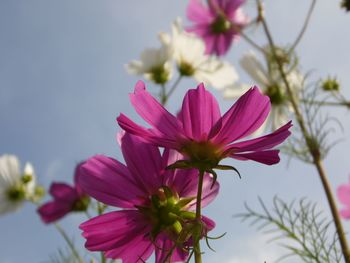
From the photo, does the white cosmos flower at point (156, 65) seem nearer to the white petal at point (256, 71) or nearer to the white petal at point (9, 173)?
the white petal at point (256, 71)

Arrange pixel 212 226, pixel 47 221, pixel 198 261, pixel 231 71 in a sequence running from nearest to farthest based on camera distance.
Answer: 1. pixel 198 261
2. pixel 212 226
3. pixel 47 221
4. pixel 231 71

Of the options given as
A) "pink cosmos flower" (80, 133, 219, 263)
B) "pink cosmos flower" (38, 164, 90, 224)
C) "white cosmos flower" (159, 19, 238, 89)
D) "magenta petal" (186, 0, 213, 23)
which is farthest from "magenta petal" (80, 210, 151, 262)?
"magenta petal" (186, 0, 213, 23)

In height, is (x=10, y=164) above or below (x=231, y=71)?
below

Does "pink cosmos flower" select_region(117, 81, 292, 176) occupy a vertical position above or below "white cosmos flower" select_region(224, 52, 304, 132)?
below

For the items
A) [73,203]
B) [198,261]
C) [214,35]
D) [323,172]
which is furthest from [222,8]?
[198,261]

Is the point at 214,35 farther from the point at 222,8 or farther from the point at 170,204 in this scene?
the point at 170,204

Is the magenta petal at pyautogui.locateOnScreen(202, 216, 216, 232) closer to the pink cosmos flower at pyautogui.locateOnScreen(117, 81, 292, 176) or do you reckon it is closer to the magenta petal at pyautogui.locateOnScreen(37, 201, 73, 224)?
the pink cosmos flower at pyautogui.locateOnScreen(117, 81, 292, 176)

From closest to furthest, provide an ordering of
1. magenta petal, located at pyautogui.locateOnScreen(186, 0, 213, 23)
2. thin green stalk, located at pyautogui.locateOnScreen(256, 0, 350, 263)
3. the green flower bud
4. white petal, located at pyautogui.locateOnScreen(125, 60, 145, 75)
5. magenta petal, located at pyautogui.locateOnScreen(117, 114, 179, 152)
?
magenta petal, located at pyautogui.locateOnScreen(117, 114, 179, 152) → thin green stalk, located at pyautogui.locateOnScreen(256, 0, 350, 263) → the green flower bud → white petal, located at pyautogui.locateOnScreen(125, 60, 145, 75) → magenta petal, located at pyautogui.locateOnScreen(186, 0, 213, 23)
